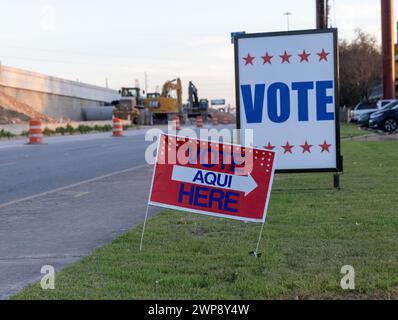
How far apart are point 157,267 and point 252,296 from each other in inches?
49.9

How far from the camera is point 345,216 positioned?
8820mm

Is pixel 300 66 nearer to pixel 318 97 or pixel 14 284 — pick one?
pixel 318 97

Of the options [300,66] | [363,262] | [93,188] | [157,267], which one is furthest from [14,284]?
[93,188]

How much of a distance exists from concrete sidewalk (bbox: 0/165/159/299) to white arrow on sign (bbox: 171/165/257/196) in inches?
50.0

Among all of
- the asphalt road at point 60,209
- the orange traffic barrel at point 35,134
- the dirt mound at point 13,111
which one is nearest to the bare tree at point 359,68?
the dirt mound at point 13,111

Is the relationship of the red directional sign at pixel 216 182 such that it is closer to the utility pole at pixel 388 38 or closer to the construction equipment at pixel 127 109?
the utility pole at pixel 388 38

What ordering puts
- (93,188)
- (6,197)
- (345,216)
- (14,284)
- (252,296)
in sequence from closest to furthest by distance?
(252,296) < (14,284) < (345,216) < (6,197) < (93,188)

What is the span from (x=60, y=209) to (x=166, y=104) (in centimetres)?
6174

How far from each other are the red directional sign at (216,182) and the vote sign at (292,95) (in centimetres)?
374

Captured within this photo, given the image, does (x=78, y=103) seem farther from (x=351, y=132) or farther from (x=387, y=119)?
(x=387, y=119)

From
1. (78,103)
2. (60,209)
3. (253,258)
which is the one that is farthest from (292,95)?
(78,103)

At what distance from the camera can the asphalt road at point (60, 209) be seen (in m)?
7.38

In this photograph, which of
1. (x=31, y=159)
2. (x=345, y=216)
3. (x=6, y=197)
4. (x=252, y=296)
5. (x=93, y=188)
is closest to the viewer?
(x=252, y=296)

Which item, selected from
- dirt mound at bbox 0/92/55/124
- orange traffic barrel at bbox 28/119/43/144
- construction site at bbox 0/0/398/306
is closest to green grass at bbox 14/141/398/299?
construction site at bbox 0/0/398/306
